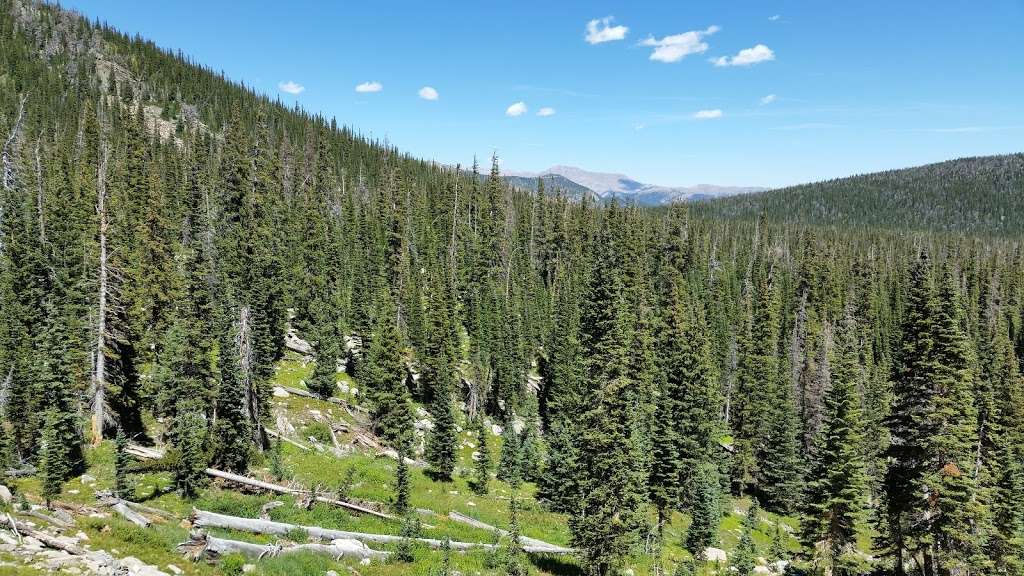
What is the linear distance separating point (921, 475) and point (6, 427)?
141ft

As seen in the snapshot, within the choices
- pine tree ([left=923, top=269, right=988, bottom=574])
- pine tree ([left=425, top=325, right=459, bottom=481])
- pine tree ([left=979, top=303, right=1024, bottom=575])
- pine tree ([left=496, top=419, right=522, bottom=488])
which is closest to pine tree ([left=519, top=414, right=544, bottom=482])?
pine tree ([left=496, top=419, right=522, bottom=488])

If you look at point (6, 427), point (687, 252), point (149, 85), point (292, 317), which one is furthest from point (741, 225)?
point (6, 427)

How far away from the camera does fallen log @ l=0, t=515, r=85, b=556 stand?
12.4m

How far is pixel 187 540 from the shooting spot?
15078mm

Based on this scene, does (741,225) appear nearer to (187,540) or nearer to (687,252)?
(687,252)

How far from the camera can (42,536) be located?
41.1 feet

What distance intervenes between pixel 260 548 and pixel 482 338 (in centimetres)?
5371

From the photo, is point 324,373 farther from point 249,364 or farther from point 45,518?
point 45,518

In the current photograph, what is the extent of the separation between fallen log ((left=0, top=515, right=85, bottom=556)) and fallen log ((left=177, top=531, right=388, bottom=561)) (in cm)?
262

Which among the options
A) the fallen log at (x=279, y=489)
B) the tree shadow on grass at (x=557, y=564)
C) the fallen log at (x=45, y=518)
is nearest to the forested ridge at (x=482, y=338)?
the fallen log at (x=279, y=489)

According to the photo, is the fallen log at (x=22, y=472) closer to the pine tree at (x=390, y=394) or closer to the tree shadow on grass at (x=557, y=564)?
the pine tree at (x=390, y=394)

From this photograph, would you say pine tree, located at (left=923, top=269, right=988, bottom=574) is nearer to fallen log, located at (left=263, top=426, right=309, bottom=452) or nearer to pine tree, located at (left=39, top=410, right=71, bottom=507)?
fallen log, located at (left=263, top=426, right=309, bottom=452)

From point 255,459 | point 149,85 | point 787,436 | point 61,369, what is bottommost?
point 787,436

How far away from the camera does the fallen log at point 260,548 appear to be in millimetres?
14719
